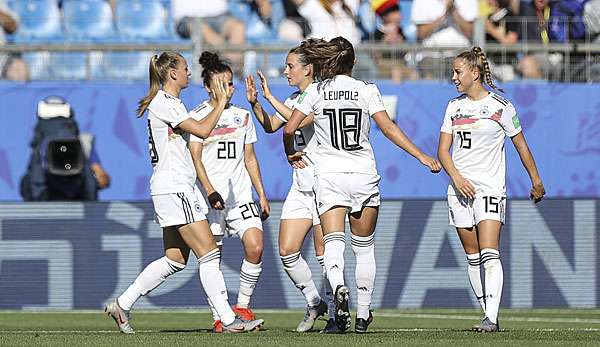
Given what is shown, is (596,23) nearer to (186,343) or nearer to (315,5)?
(315,5)

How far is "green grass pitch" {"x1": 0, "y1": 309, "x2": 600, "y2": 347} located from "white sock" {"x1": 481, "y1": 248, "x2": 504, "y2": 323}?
180 mm

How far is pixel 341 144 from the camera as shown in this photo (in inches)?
351

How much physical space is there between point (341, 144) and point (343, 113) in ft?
0.68

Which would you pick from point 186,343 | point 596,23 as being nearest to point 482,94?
point 186,343

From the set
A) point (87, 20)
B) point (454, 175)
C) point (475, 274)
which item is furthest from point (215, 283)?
point (87, 20)

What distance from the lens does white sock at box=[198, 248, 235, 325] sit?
361 inches

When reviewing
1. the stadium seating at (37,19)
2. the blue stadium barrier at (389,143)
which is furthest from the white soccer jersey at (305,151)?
the stadium seating at (37,19)

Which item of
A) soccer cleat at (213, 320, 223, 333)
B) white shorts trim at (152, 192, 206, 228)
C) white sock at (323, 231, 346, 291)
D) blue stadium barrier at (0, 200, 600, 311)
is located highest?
white shorts trim at (152, 192, 206, 228)

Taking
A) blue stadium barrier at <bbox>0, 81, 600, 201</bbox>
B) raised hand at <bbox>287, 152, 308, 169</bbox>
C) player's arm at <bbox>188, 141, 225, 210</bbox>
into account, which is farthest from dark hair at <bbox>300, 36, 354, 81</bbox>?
blue stadium barrier at <bbox>0, 81, 600, 201</bbox>

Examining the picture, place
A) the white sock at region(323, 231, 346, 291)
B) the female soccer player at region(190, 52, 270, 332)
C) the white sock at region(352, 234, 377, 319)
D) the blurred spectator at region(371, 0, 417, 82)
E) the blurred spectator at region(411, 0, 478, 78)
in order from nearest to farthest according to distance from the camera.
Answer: the white sock at region(323, 231, 346, 291)
the white sock at region(352, 234, 377, 319)
the female soccer player at region(190, 52, 270, 332)
the blurred spectator at region(371, 0, 417, 82)
the blurred spectator at region(411, 0, 478, 78)

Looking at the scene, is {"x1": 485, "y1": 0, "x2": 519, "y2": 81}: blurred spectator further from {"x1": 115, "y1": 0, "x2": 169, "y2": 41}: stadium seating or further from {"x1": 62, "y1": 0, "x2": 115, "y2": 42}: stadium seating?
{"x1": 62, "y1": 0, "x2": 115, "y2": 42}: stadium seating

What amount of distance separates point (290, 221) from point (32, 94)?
26.1 ft

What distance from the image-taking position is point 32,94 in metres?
17.0

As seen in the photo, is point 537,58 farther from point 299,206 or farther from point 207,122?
point 207,122
